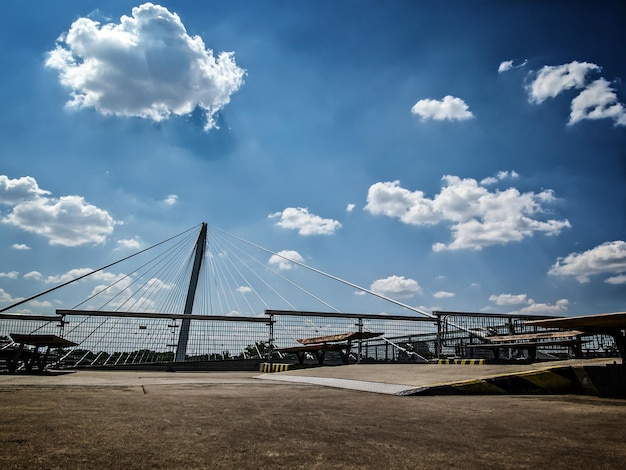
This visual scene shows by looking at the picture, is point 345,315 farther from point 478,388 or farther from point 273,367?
point 478,388

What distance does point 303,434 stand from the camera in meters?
2.32

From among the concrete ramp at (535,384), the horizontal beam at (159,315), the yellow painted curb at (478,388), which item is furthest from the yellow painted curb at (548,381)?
the horizontal beam at (159,315)

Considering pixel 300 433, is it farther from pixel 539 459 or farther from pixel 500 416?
pixel 500 416

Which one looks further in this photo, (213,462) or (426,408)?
(426,408)

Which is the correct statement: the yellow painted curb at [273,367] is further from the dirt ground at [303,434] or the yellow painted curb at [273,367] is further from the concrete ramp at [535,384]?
the dirt ground at [303,434]

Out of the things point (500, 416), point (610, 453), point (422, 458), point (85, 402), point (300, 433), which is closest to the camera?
point (422, 458)

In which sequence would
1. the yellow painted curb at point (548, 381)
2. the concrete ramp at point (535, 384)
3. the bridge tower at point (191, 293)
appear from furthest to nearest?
the bridge tower at point (191, 293), the yellow painted curb at point (548, 381), the concrete ramp at point (535, 384)

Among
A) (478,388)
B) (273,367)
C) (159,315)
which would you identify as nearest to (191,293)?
(159,315)

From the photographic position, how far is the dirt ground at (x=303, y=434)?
1.76m

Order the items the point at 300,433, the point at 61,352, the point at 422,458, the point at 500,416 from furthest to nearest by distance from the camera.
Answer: the point at 61,352
the point at 500,416
the point at 300,433
the point at 422,458

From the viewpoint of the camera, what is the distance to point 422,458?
1.83 m

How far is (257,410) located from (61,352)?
1174 centimetres

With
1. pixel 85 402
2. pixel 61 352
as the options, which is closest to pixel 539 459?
pixel 85 402

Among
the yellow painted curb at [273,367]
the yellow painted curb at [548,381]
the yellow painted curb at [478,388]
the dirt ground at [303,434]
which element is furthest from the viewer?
the yellow painted curb at [273,367]
